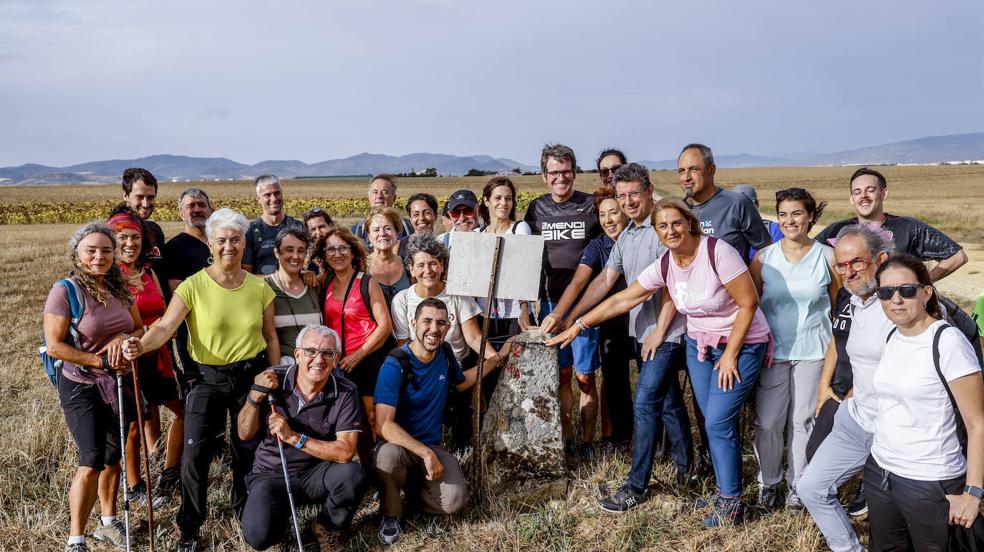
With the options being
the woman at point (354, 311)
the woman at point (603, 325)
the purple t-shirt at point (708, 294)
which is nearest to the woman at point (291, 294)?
the woman at point (354, 311)

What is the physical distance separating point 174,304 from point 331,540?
6.58ft

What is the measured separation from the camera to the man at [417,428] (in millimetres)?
4707

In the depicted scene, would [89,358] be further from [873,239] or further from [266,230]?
[873,239]

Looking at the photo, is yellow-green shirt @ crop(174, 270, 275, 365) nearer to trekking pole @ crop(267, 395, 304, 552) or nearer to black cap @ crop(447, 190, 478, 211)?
trekking pole @ crop(267, 395, 304, 552)

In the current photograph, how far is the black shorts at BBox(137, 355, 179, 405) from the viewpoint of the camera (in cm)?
521

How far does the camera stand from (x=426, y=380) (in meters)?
4.86

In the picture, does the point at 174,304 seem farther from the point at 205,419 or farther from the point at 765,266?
the point at 765,266

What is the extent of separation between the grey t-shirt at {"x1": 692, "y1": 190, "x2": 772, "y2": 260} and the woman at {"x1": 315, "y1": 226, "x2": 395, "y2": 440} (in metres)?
2.70

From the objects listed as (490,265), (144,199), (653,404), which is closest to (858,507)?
(653,404)

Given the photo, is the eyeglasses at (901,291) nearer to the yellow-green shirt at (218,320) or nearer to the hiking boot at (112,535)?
the yellow-green shirt at (218,320)

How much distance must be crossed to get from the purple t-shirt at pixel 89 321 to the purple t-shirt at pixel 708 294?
3848 millimetres

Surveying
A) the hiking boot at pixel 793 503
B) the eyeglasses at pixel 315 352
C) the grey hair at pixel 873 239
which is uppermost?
the grey hair at pixel 873 239

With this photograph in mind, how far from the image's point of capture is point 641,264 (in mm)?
5066


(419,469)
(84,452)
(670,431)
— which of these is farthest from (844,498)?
(84,452)
